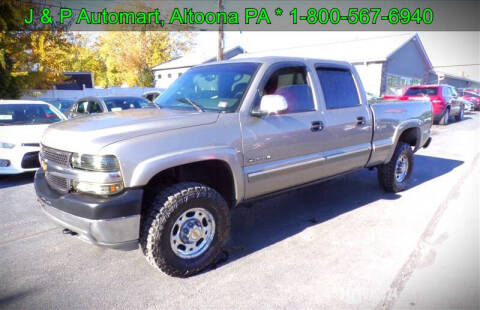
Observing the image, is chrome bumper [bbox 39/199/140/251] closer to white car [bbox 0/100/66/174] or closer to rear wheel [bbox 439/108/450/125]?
white car [bbox 0/100/66/174]

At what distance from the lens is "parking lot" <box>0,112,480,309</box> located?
2.51 metres

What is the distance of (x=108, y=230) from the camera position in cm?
235

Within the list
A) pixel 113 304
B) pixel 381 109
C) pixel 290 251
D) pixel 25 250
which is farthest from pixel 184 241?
pixel 381 109

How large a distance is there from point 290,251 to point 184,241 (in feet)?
3.71

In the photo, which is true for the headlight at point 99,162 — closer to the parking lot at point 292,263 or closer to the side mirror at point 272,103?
the parking lot at point 292,263

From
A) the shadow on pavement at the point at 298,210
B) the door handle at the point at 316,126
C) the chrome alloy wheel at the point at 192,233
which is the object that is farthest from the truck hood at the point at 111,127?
the shadow on pavement at the point at 298,210

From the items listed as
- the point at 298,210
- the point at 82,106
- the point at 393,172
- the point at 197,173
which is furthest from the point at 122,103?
the point at 393,172

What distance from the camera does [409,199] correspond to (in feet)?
15.5

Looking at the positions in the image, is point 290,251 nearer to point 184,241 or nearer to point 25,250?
point 184,241

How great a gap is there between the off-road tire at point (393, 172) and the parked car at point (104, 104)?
5.35 m

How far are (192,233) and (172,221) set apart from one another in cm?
27

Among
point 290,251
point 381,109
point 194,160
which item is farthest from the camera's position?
point 381,109

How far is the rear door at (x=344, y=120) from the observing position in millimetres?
3754

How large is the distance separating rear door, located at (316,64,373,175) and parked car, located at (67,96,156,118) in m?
4.88
